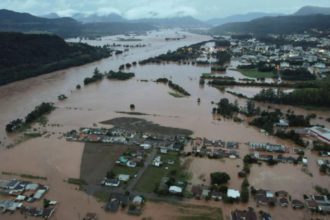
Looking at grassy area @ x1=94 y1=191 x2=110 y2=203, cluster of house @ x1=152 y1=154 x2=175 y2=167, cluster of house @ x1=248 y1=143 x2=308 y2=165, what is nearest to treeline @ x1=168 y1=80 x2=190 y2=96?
cluster of house @ x1=248 y1=143 x2=308 y2=165

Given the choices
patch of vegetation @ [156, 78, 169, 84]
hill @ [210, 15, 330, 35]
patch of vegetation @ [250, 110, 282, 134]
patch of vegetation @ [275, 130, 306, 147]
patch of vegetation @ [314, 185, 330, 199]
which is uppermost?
hill @ [210, 15, 330, 35]

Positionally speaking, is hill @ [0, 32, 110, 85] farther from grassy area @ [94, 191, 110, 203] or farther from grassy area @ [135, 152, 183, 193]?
grassy area @ [94, 191, 110, 203]

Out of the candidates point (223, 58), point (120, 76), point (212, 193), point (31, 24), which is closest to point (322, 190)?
point (212, 193)

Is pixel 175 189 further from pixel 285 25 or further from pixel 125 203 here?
pixel 285 25

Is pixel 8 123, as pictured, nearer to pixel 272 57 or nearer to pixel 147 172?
pixel 147 172

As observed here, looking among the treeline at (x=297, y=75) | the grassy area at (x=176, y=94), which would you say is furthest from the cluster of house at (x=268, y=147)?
the treeline at (x=297, y=75)

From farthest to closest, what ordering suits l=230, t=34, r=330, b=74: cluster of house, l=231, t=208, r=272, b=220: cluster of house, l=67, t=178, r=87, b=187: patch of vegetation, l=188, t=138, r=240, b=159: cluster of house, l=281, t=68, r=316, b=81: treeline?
l=230, t=34, r=330, b=74: cluster of house → l=281, t=68, r=316, b=81: treeline → l=188, t=138, r=240, b=159: cluster of house → l=67, t=178, r=87, b=187: patch of vegetation → l=231, t=208, r=272, b=220: cluster of house
